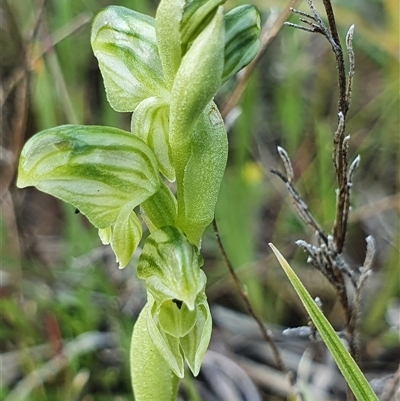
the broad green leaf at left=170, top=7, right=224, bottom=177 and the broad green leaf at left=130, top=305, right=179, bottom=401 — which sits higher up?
the broad green leaf at left=170, top=7, right=224, bottom=177

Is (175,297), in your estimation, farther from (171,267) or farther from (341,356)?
(341,356)

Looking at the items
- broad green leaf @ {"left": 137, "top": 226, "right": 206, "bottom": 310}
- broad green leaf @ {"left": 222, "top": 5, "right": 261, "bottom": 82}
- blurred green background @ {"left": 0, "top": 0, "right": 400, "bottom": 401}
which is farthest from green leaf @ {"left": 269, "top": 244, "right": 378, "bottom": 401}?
blurred green background @ {"left": 0, "top": 0, "right": 400, "bottom": 401}

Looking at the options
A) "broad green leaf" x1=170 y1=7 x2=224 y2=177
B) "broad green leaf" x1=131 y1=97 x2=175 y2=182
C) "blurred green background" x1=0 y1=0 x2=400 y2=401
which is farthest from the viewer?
"blurred green background" x1=0 y1=0 x2=400 y2=401

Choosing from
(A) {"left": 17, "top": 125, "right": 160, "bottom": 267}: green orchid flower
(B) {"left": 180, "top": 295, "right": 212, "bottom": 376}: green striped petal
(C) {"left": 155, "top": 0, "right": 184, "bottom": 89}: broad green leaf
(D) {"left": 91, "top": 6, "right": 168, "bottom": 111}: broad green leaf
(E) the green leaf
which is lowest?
(B) {"left": 180, "top": 295, "right": 212, "bottom": 376}: green striped petal

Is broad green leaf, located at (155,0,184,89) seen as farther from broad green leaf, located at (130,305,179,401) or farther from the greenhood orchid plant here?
broad green leaf, located at (130,305,179,401)

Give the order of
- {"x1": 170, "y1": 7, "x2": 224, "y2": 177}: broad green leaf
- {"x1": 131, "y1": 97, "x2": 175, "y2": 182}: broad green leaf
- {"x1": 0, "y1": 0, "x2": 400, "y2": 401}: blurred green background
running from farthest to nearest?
{"x1": 0, "y1": 0, "x2": 400, "y2": 401}: blurred green background → {"x1": 131, "y1": 97, "x2": 175, "y2": 182}: broad green leaf → {"x1": 170, "y1": 7, "x2": 224, "y2": 177}: broad green leaf

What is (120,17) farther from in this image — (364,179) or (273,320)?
(364,179)

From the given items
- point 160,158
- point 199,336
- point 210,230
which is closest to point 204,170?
point 160,158
